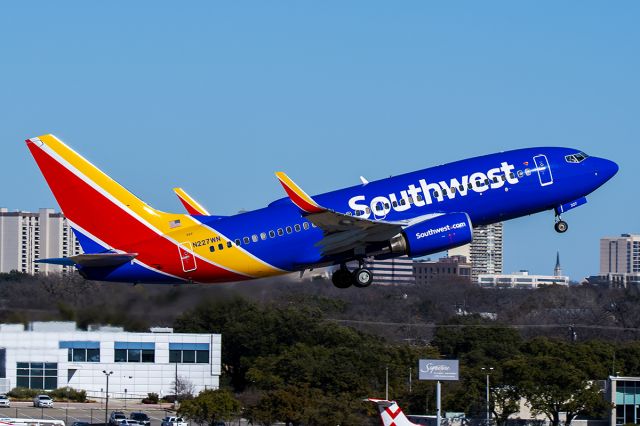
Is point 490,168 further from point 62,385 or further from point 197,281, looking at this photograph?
point 62,385

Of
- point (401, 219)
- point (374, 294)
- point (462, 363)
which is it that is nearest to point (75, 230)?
point (401, 219)

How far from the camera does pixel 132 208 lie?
6372 cm

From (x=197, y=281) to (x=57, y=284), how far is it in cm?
2420

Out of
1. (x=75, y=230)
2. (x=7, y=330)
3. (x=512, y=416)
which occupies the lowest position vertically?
(x=512, y=416)

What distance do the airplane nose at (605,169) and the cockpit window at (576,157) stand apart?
764 millimetres

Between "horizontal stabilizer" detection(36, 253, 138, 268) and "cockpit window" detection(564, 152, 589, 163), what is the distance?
21412 millimetres

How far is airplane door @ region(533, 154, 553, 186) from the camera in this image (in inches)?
2608

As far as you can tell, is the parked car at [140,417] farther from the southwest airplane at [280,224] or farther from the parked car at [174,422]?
the southwest airplane at [280,224]

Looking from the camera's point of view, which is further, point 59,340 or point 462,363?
point 462,363

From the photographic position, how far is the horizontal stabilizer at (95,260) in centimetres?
6050

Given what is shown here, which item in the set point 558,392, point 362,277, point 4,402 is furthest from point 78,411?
point 362,277

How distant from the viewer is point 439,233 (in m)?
63.9

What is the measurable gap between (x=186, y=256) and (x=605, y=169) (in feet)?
70.6

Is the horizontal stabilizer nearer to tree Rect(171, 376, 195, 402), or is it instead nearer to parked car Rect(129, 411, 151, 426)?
parked car Rect(129, 411, 151, 426)
